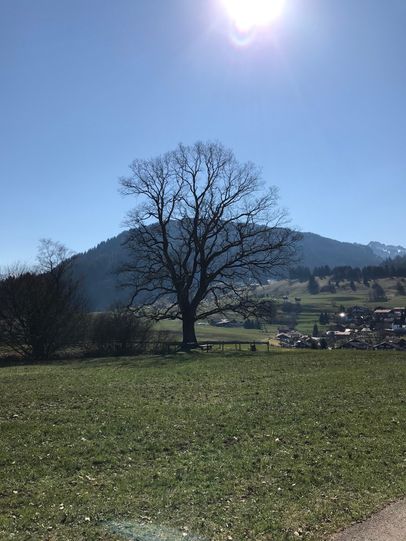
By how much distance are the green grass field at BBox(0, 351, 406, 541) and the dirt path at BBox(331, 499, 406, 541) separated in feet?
0.59

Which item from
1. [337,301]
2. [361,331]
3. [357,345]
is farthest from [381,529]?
[337,301]

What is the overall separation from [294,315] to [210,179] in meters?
113

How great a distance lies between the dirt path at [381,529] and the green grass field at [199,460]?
180 mm

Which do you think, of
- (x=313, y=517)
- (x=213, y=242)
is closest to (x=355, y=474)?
(x=313, y=517)

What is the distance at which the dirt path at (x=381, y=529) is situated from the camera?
5.69 metres

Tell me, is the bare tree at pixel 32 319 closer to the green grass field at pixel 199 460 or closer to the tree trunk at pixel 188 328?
the tree trunk at pixel 188 328

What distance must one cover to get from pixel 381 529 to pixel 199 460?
3350 millimetres

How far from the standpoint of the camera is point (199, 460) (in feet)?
27.6

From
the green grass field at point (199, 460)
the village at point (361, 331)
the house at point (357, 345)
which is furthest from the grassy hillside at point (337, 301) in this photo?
the green grass field at point (199, 460)

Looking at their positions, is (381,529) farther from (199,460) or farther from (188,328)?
(188,328)

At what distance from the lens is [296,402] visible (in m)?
13.3

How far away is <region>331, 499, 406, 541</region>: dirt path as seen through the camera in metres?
5.69

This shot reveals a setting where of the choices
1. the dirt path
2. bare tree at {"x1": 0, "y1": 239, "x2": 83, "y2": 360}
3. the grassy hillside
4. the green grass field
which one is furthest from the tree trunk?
the grassy hillside

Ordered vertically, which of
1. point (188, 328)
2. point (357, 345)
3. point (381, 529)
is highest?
point (188, 328)
